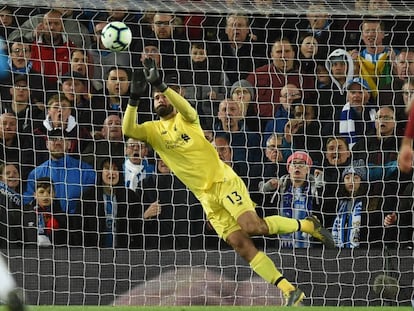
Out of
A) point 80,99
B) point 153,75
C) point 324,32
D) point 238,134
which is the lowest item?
point 238,134

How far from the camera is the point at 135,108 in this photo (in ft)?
32.9

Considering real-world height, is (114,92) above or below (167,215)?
above

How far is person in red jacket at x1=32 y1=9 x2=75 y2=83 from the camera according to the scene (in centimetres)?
1168

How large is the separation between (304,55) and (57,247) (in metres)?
3.54

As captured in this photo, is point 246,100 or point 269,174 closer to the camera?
point 269,174

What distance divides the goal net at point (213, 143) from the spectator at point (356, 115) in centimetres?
2

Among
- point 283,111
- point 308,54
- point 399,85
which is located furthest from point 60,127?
point 399,85

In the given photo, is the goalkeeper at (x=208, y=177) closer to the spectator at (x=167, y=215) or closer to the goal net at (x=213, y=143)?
the goal net at (x=213, y=143)

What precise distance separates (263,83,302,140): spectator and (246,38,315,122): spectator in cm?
7

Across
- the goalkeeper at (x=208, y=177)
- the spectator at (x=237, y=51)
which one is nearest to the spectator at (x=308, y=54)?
the spectator at (x=237, y=51)

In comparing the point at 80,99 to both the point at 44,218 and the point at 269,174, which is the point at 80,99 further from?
the point at 269,174

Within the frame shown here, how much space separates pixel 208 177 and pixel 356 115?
2178 millimetres

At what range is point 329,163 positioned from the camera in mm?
11500

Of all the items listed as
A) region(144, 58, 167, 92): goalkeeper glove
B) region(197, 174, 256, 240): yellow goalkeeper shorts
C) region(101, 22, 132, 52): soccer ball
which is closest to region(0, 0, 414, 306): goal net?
region(197, 174, 256, 240): yellow goalkeeper shorts
